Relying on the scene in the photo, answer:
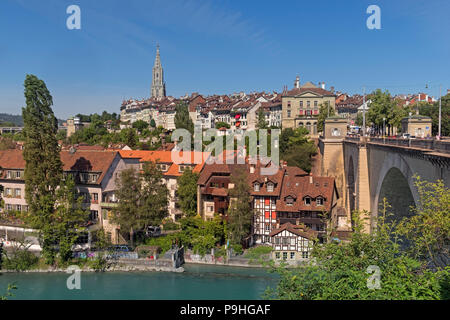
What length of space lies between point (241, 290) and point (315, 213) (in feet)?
34.2

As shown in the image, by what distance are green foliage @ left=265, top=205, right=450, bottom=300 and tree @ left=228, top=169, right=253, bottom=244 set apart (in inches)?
837

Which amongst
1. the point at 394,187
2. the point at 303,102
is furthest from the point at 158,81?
the point at 394,187

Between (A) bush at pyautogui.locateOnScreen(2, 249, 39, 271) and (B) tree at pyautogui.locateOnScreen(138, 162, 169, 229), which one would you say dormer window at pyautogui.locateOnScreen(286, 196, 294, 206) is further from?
(A) bush at pyautogui.locateOnScreen(2, 249, 39, 271)

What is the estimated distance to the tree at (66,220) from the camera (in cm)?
3048

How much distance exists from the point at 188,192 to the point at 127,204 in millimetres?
7098

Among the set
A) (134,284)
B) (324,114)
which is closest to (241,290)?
(134,284)

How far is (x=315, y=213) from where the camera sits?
110 feet

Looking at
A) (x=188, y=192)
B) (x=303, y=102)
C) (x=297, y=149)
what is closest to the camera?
(x=188, y=192)

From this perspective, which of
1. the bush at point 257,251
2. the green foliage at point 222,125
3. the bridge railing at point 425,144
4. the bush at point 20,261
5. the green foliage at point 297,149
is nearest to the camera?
the bridge railing at point 425,144

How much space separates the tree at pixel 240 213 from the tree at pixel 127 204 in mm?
7542

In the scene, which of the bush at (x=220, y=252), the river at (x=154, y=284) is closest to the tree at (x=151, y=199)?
the river at (x=154, y=284)

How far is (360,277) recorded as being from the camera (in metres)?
9.24

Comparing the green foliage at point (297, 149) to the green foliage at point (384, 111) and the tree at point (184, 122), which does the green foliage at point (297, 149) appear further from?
the tree at point (184, 122)

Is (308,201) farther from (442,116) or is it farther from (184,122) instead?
(184,122)
